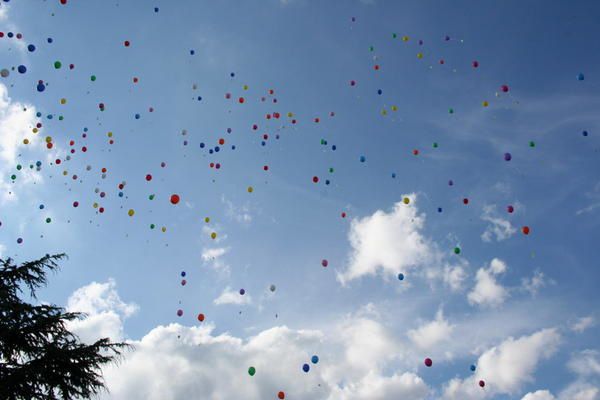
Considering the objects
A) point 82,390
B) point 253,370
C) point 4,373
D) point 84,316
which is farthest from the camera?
point 253,370

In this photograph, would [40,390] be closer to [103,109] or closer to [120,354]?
[120,354]

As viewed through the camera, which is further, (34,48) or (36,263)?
(34,48)

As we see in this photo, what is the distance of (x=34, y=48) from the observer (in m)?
14.6

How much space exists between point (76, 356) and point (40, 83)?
8487mm

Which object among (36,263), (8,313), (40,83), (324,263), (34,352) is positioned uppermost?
(40,83)

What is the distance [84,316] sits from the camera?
403 inches

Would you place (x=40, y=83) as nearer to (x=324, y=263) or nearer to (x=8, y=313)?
(x=8, y=313)

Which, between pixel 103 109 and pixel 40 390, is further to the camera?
pixel 103 109

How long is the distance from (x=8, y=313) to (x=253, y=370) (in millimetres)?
7825

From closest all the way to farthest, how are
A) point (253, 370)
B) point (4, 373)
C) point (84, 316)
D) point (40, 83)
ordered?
point (4, 373) < point (84, 316) < point (40, 83) < point (253, 370)

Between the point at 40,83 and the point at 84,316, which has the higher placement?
the point at 40,83

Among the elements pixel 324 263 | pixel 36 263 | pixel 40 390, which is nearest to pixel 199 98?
pixel 324 263

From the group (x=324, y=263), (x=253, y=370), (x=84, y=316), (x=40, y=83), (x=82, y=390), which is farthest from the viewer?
(x=324, y=263)

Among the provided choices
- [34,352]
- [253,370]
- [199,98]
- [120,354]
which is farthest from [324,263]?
[34,352]
